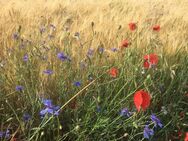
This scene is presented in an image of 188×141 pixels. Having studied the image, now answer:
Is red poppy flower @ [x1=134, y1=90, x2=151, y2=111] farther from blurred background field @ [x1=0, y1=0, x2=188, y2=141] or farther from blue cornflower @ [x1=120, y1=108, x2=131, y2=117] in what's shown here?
blue cornflower @ [x1=120, y1=108, x2=131, y2=117]

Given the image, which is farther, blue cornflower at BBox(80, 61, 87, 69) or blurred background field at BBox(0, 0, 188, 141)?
blue cornflower at BBox(80, 61, 87, 69)

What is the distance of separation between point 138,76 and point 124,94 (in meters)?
0.18

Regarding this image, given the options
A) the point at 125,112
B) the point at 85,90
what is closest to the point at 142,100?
the point at 125,112

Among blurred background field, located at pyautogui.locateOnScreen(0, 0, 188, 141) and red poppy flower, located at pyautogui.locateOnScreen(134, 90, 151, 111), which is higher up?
red poppy flower, located at pyautogui.locateOnScreen(134, 90, 151, 111)

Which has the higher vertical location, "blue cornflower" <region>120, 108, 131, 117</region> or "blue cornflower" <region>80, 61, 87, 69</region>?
"blue cornflower" <region>80, 61, 87, 69</region>

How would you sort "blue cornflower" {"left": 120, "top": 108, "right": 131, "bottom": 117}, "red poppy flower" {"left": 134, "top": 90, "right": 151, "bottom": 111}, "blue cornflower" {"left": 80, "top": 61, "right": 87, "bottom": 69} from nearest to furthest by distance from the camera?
"red poppy flower" {"left": 134, "top": 90, "right": 151, "bottom": 111}
"blue cornflower" {"left": 120, "top": 108, "right": 131, "bottom": 117}
"blue cornflower" {"left": 80, "top": 61, "right": 87, "bottom": 69}

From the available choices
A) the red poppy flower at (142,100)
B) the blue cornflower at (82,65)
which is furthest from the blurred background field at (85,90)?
the red poppy flower at (142,100)

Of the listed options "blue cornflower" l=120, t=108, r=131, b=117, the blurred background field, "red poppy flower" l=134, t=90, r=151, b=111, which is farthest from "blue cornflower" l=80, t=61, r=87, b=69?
"red poppy flower" l=134, t=90, r=151, b=111

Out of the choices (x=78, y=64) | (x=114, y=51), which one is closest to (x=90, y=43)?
(x=114, y=51)

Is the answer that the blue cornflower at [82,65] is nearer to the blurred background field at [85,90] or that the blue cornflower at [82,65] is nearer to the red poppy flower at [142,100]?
the blurred background field at [85,90]

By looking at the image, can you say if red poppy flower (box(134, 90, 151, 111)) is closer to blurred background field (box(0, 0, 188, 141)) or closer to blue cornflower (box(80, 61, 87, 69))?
blurred background field (box(0, 0, 188, 141))

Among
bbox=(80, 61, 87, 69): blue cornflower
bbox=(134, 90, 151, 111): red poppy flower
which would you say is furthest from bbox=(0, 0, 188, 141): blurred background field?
bbox=(134, 90, 151, 111): red poppy flower

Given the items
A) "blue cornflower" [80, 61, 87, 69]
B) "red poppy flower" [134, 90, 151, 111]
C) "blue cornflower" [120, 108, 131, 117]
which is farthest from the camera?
"blue cornflower" [80, 61, 87, 69]

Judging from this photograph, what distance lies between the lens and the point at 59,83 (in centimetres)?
215
